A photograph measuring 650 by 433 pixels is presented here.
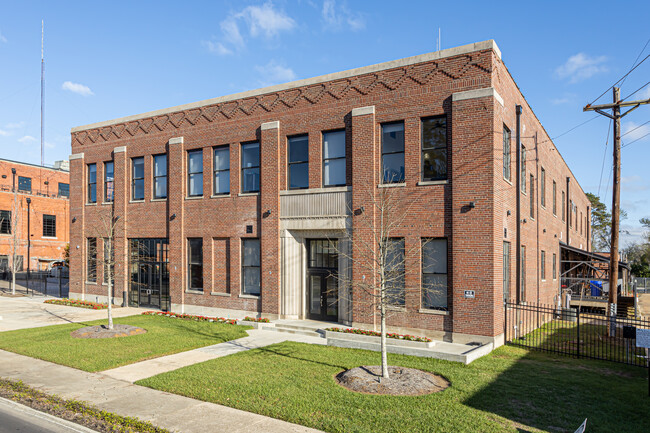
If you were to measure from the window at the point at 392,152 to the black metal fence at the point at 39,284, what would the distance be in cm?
2340

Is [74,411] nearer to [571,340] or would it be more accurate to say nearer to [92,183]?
[571,340]

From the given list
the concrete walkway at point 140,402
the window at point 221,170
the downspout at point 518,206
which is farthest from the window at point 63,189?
the downspout at point 518,206

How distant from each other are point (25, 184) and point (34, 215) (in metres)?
7.40

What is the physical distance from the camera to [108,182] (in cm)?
2688

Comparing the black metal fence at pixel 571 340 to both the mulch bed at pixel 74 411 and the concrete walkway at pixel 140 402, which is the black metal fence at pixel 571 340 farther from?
the mulch bed at pixel 74 411

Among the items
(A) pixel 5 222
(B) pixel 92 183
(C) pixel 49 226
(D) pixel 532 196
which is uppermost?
(B) pixel 92 183

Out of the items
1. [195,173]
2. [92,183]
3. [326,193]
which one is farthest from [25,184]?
[326,193]

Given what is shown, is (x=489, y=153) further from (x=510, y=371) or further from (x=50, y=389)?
(x=50, y=389)

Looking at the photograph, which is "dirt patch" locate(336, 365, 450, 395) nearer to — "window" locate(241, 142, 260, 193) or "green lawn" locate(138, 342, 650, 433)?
"green lawn" locate(138, 342, 650, 433)

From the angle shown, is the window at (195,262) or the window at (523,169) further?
the window at (195,262)

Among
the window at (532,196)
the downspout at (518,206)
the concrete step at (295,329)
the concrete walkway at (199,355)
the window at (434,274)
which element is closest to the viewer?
the concrete walkway at (199,355)

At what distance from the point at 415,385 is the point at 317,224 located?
952cm

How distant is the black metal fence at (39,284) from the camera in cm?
3362

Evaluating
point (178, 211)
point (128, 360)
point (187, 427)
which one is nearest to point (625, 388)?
point (187, 427)
